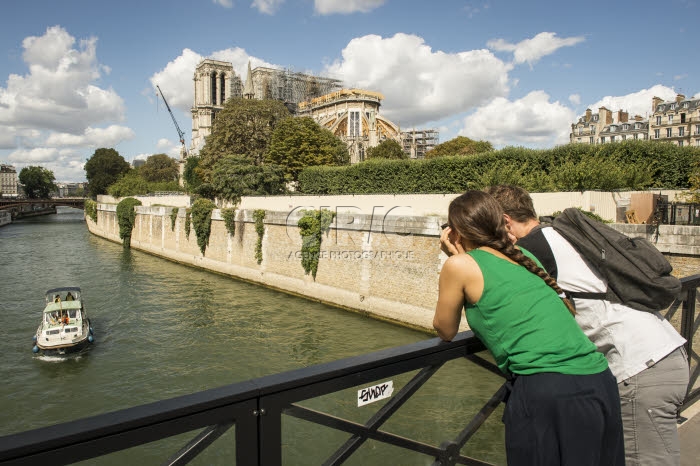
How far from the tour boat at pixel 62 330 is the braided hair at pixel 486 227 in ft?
44.1

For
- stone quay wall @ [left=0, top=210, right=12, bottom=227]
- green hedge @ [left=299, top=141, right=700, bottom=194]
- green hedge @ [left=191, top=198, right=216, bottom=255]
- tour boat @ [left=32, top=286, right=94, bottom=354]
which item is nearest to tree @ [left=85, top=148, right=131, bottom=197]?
stone quay wall @ [left=0, top=210, right=12, bottom=227]

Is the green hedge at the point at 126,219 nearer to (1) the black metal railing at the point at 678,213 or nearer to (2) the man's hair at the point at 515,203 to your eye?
(1) the black metal railing at the point at 678,213

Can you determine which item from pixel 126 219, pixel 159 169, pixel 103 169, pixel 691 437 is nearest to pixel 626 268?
pixel 691 437

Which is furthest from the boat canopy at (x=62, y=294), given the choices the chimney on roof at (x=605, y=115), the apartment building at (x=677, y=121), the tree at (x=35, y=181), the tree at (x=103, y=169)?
the tree at (x=35, y=181)

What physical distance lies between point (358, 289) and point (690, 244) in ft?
31.6

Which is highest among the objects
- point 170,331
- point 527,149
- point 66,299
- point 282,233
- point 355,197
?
point 527,149

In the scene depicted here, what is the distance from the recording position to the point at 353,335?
1458cm

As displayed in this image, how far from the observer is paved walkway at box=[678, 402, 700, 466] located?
109 inches

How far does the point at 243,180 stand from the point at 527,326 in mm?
32737

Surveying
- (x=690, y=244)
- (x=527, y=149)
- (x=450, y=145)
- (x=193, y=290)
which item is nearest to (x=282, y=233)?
(x=193, y=290)

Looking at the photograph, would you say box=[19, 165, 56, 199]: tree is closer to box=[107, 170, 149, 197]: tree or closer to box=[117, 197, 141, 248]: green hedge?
box=[107, 170, 149, 197]: tree

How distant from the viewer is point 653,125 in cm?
5806

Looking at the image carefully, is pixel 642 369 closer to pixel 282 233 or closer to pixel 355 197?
pixel 282 233

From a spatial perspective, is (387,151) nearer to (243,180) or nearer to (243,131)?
(243,131)
